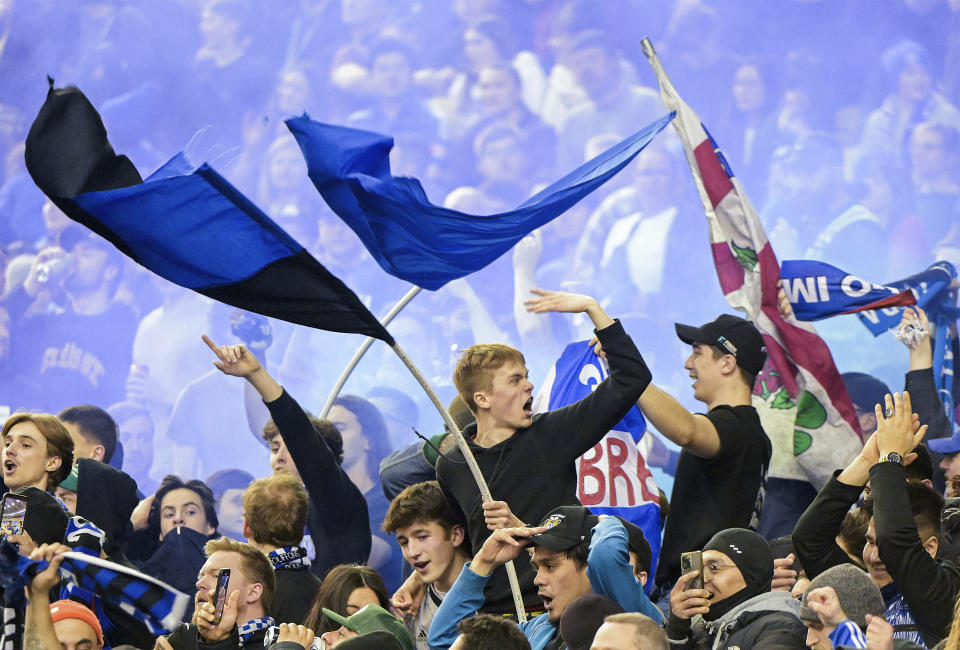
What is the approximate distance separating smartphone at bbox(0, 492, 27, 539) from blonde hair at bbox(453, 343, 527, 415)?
1.40 m

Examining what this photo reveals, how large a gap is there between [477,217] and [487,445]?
2.75 ft

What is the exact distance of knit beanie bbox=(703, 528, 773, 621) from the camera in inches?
139

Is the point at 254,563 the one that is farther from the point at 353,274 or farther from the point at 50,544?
the point at 353,274

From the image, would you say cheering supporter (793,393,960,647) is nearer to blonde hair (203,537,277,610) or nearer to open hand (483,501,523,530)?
open hand (483,501,523,530)

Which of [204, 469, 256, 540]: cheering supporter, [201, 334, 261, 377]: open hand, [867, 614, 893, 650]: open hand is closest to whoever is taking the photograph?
[867, 614, 893, 650]: open hand

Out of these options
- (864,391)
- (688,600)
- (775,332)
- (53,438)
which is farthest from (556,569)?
(864,391)

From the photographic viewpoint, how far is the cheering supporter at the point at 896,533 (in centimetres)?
347

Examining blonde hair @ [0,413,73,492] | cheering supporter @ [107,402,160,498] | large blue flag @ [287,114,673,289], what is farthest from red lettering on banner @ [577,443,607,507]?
cheering supporter @ [107,402,160,498]

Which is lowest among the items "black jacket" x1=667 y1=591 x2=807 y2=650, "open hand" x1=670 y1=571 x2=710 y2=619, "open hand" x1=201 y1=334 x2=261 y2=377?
"black jacket" x1=667 y1=591 x2=807 y2=650

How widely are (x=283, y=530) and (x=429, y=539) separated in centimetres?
58

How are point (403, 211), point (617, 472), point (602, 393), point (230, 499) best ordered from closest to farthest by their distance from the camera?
point (602, 393) < point (403, 211) < point (617, 472) < point (230, 499)

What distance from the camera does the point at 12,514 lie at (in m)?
3.76

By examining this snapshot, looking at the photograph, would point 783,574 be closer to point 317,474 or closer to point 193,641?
point 317,474

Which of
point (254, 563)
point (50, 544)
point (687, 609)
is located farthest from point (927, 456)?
point (50, 544)
